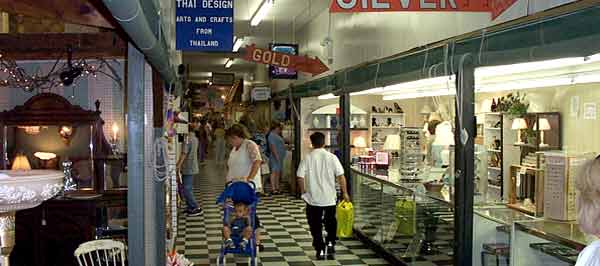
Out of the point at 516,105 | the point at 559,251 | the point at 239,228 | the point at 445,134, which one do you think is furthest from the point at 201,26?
the point at 516,105

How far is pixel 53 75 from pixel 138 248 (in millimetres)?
Result: 4059

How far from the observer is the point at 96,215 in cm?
678

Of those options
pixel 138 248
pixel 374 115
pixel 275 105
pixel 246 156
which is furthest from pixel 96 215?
pixel 275 105

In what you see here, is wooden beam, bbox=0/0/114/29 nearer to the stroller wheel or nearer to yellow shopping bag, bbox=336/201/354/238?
the stroller wheel

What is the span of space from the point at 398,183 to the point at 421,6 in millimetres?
3408

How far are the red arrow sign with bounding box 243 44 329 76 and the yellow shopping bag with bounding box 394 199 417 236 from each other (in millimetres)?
2548

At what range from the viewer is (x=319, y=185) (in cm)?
771

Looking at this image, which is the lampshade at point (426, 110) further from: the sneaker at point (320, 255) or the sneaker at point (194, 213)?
the sneaker at point (320, 255)

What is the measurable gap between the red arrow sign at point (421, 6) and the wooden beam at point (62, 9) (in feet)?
5.79

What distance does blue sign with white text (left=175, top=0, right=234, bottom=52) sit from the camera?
698 cm

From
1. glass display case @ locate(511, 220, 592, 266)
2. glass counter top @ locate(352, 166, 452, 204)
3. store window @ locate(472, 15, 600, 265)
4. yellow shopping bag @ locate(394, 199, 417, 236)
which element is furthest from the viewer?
yellow shopping bag @ locate(394, 199, 417, 236)

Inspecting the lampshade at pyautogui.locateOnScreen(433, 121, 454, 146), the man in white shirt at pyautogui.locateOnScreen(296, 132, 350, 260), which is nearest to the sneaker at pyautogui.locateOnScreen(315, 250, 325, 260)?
the man in white shirt at pyautogui.locateOnScreen(296, 132, 350, 260)

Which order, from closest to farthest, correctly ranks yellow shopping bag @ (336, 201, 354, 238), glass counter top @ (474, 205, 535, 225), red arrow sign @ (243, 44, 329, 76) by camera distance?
glass counter top @ (474, 205, 535, 225)
yellow shopping bag @ (336, 201, 354, 238)
red arrow sign @ (243, 44, 329, 76)

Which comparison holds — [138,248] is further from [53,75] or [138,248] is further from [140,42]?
[53,75]
